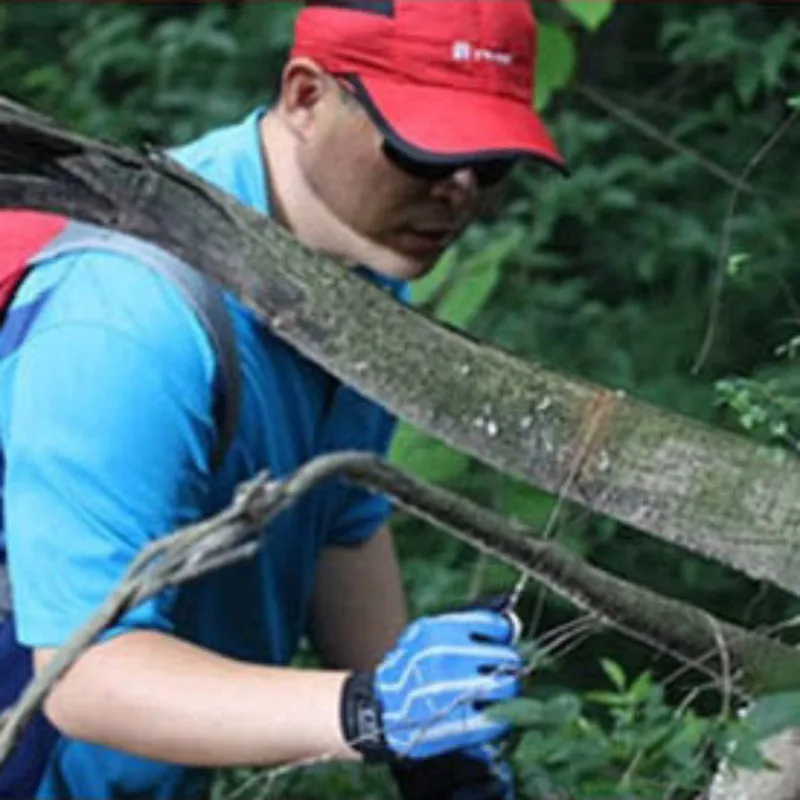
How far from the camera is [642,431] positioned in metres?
2.56

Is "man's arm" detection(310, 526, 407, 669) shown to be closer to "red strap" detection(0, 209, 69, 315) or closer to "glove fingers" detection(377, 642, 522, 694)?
"red strap" detection(0, 209, 69, 315)

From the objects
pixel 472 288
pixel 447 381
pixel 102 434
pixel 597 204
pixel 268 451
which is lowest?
pixel 597 204

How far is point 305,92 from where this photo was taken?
297 cm

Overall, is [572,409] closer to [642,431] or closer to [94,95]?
[642,431]

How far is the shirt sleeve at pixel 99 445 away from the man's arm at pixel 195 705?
0.05 m

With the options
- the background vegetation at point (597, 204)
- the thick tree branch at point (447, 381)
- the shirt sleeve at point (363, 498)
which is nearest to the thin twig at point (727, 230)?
the background vegetation at point (597, 204)

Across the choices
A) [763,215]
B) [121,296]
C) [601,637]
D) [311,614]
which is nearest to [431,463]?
[601,637]

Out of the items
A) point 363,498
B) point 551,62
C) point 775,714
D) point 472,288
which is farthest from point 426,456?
point 775,714

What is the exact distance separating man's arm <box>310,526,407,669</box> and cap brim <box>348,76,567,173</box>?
2.04 feet

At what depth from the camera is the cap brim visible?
9.40 feet

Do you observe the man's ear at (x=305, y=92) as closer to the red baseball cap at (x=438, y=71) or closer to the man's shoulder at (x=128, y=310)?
the red baseball cap at (x=438, y=71)

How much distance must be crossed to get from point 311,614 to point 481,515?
110 cm

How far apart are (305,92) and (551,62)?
88.6 inches

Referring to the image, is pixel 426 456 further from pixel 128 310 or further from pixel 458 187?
pixel 128 310
